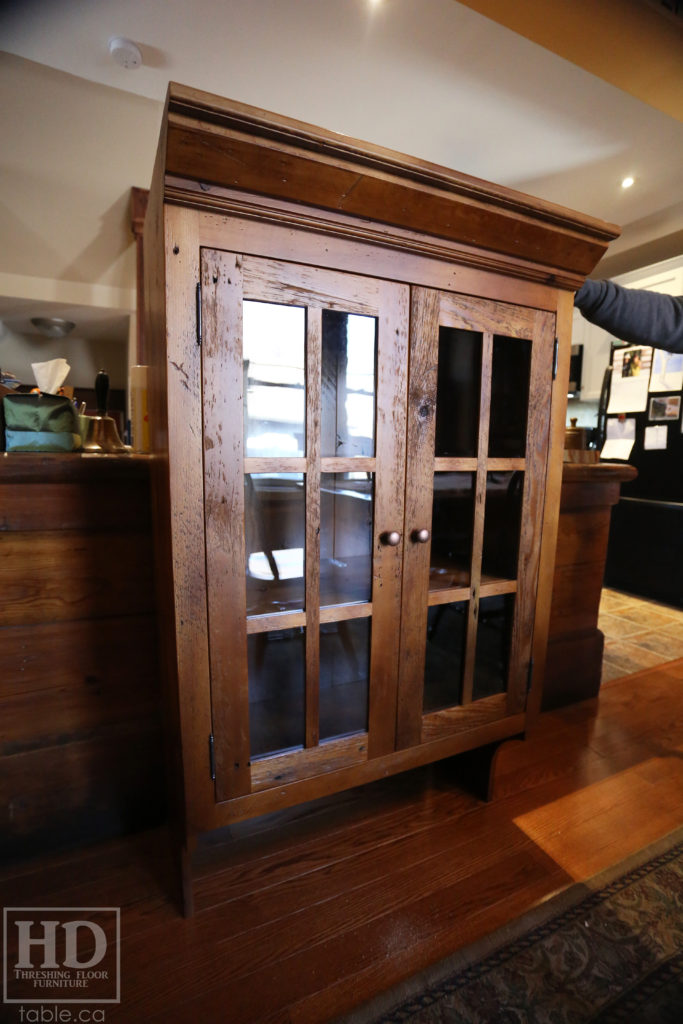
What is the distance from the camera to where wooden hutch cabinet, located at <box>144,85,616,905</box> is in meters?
0.77

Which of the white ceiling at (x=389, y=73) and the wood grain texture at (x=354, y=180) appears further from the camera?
the white ceiling at (x=389, y=73)

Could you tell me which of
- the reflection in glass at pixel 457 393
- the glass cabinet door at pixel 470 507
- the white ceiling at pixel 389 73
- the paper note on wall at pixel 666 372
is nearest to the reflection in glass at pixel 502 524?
the glass cabinet door at pixel 470 507

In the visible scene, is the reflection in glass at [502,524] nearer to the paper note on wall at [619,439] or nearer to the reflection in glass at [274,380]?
the reflection in glass at [274,380]

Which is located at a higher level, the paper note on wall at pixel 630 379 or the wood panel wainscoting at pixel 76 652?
the paper note on wall at pixel 630 379

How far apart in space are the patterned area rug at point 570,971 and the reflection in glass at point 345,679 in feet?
1.49

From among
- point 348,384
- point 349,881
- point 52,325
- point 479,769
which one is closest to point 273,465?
point 348,384

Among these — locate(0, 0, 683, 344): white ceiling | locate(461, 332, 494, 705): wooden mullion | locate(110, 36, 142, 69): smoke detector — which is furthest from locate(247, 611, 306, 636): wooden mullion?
locate(110, 36, 142, 69): smoke detector

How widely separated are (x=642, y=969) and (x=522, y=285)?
143 centimetres

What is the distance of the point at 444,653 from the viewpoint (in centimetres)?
112

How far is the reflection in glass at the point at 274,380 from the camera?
0.84 meters

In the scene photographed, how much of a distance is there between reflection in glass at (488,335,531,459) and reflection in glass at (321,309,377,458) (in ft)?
1.06

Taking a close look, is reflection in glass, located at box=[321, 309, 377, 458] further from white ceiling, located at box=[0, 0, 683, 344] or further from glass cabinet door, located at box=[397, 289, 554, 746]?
white ceiling, located at box=[0, 0, 683, 344]

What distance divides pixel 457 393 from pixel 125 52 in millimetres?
2153

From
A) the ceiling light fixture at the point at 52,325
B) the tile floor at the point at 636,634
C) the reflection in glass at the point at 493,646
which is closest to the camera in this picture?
the reflection in glass at the point at 493,646
